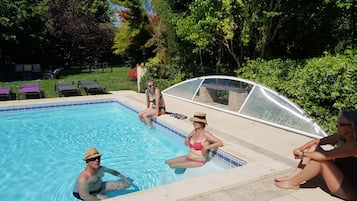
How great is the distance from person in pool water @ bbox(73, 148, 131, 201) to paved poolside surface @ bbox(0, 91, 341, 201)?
91 cm

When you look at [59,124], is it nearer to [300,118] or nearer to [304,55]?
[300,118]

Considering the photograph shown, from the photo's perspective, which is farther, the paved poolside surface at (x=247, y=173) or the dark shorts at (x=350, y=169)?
the paved poolside surface at (x=247, y=173)

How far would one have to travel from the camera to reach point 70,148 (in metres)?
8.08

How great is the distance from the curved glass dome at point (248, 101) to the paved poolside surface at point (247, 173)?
306 millimetres

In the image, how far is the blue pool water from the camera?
591cm

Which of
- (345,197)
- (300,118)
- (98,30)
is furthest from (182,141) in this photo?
(98,30)

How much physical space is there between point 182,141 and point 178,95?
5.18m

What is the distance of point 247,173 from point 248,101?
4535 mm

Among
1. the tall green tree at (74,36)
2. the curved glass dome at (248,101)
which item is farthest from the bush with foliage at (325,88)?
the tall green tree at (74,36)

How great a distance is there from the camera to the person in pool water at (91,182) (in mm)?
4621

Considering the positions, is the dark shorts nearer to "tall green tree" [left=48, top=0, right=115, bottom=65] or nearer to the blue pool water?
the blue pool water

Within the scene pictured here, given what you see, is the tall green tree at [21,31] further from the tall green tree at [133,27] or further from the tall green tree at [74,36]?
the tall green tree at [133,27]

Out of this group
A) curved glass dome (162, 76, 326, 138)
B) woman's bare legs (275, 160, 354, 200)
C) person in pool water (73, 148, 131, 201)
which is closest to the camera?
woman's bare legs (275, 160, 354, 200)

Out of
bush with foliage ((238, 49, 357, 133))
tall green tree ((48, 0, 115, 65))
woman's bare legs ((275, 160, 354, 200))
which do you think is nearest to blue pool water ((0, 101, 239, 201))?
woman's bare legs ((275, 160, 354, 200))
